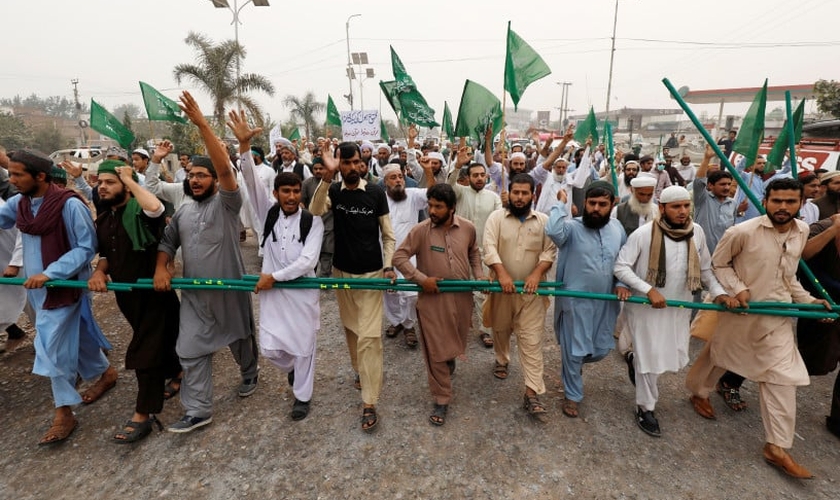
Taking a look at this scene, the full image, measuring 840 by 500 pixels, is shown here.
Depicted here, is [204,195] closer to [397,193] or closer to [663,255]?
[397,193]

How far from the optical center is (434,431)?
3.37m

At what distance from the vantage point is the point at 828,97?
65.0ft

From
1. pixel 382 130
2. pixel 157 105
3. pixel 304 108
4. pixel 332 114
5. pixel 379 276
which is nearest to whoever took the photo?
pixel 379 276

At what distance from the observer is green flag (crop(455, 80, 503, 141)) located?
5.39 metres

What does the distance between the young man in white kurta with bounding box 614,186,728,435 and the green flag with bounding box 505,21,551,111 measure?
82.7 inches

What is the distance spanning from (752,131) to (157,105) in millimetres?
6066

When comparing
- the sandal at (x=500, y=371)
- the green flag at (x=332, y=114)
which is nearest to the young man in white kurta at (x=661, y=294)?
the sandal at (x=500, y=371)

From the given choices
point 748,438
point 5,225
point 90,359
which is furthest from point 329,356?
point 748,438

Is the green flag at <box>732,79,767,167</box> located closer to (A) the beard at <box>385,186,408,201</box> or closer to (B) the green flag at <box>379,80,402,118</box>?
(A) the beard at <box>385,186,408,201</box>

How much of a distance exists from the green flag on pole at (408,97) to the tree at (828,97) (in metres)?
22.4

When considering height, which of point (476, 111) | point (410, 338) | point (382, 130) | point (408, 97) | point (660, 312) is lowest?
point (410, 338)

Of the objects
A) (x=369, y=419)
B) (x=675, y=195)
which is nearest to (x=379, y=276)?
(x=369, y=419)

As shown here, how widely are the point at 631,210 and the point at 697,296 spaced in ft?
3.81

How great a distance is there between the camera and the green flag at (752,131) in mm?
4059
